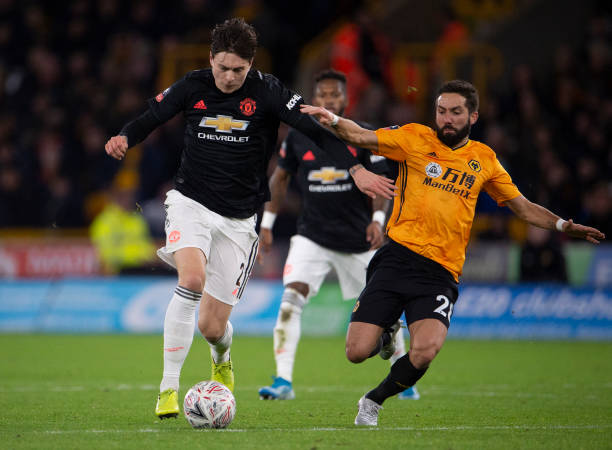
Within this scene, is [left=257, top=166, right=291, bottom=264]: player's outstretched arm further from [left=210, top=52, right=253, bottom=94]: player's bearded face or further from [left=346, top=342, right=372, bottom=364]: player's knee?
[left=346, top=342, right=372, bottom=364]: player's knee

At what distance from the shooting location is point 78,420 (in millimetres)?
6977

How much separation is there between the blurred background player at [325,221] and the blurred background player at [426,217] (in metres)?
1.93

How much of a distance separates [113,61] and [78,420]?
14442mm

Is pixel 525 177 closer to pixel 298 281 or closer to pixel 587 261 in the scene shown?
pixel 587 261

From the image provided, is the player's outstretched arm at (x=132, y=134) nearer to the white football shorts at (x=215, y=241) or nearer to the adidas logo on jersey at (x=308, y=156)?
the white football shorts at (x=215, y=241)

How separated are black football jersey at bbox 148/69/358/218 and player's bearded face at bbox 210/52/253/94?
0.49ft

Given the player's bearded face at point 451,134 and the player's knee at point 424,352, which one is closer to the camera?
the player's knee at point 424,352

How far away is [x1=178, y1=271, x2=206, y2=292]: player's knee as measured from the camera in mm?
6828

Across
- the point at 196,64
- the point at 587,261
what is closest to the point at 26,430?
the point at 587,261

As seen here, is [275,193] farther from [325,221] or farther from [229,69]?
Answer: [229,69]

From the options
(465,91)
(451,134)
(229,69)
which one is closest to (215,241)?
(229,69)

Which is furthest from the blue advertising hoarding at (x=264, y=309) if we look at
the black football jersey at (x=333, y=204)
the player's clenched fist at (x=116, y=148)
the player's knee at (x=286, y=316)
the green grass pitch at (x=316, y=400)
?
the player's clenched fist at (x=116, y=148)

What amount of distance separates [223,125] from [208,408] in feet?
6.55

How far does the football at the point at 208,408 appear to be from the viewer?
258 inches
